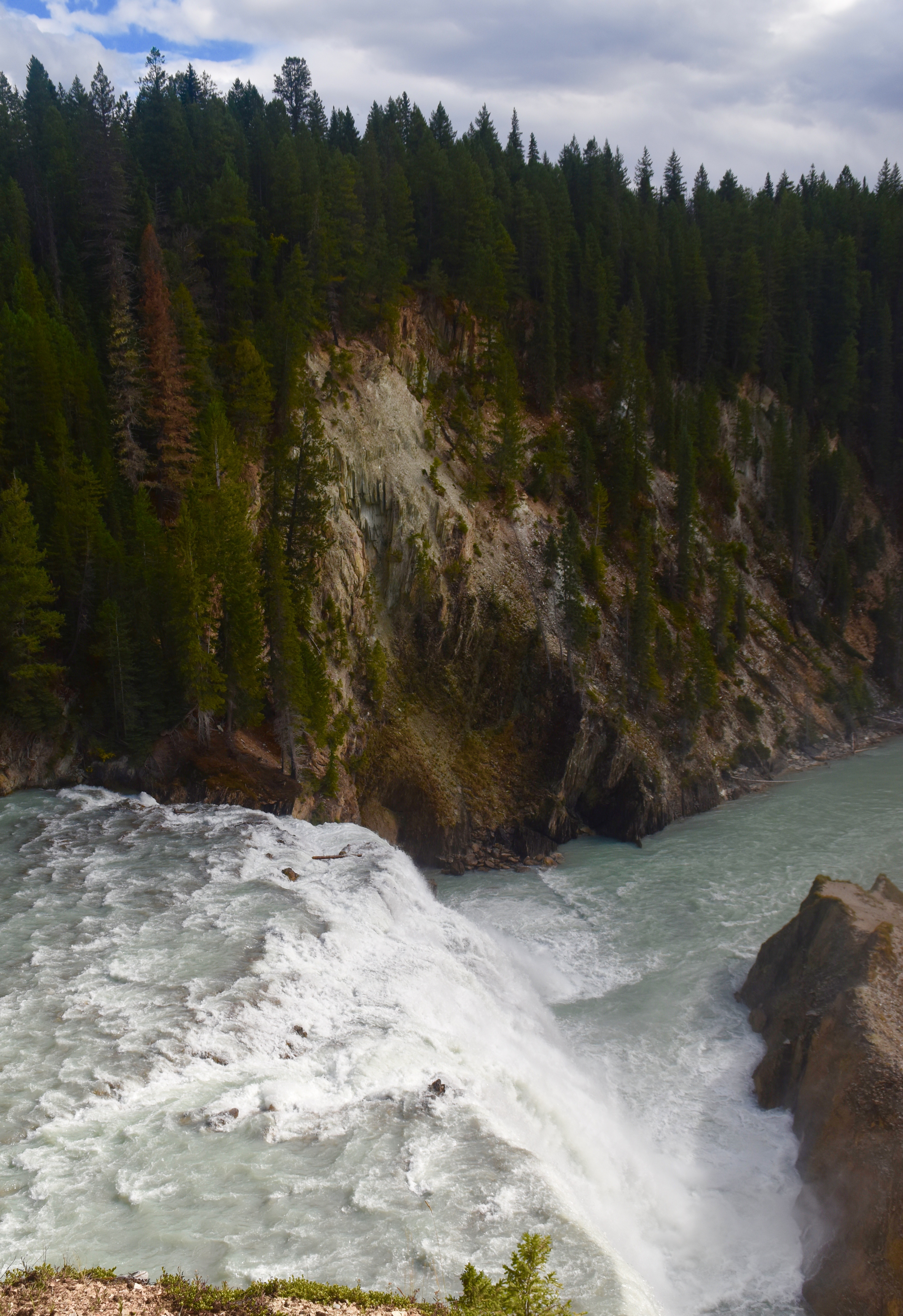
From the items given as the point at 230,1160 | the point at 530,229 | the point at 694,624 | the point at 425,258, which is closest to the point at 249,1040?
the point at 230,1160

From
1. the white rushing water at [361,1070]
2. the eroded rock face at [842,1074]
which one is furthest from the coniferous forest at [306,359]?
the eroded rock face at [842,1074]

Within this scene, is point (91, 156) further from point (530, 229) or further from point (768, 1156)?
point (768, 1156)

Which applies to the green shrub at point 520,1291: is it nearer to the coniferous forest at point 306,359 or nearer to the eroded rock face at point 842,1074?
the eroded rock face at point 842,1074

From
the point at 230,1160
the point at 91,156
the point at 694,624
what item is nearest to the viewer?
the point at 230,1160

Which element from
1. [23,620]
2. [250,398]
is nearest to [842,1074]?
[23,620]

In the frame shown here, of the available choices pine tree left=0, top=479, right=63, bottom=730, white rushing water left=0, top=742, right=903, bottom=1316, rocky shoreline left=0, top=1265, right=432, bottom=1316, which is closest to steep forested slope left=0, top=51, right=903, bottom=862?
pine tree left=0, top=479, right=63, bottom=730

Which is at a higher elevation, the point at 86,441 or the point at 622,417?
the point at 622,417

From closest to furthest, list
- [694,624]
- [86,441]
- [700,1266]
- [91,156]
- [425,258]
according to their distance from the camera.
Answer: [700,1266] → [86,441] → [91,156] → [694,624] → [425,258]
